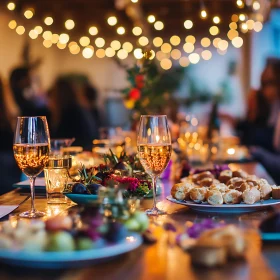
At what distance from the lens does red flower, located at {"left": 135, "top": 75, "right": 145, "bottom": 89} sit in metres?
3.61

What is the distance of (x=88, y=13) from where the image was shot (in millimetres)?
10438

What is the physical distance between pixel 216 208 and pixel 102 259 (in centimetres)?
60

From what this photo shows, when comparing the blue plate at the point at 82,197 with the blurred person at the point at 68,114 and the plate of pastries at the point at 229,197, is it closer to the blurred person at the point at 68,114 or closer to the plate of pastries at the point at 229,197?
the plate of pastries at the point at 229,197

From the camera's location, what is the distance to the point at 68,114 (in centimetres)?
928

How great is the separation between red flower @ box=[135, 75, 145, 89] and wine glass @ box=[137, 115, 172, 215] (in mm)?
1939

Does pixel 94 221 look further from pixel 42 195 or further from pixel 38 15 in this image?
pixel 38 15

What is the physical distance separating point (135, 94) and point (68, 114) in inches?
217

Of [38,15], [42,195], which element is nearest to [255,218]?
[42,195]

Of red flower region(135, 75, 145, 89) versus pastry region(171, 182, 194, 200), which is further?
red flower region(135, 75, 145, 89)

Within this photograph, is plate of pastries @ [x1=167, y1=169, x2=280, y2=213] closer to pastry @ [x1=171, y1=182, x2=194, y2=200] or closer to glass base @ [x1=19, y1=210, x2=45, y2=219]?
pastry @ [x1=171, y1=182, x2=194, y2=200]

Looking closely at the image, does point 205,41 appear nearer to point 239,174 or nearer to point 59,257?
point 239,174

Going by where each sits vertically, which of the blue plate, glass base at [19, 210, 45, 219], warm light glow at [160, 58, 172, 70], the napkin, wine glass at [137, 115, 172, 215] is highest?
warm light glow at [160, 58, 172, 70]

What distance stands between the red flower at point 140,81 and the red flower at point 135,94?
60 mm

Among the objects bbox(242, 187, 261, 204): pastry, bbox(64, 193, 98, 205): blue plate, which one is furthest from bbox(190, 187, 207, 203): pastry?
bbox(64, 193, 98, 205): blue plate
